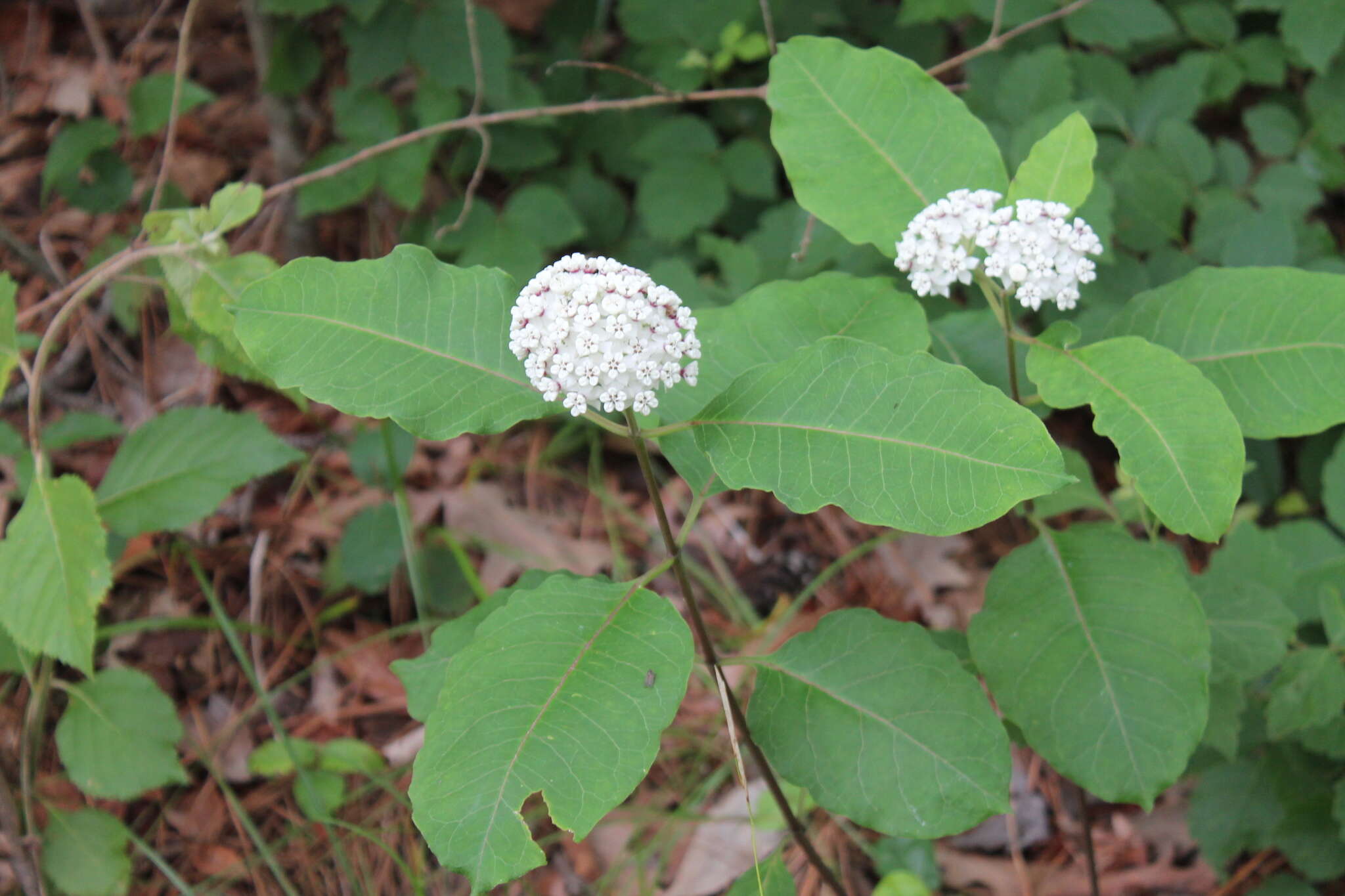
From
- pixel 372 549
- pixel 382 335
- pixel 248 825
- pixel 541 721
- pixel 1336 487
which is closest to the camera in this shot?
pixel 541 721

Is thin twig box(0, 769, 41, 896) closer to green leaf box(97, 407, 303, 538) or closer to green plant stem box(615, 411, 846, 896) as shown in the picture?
green leaf box(97, 407, 303, 538)

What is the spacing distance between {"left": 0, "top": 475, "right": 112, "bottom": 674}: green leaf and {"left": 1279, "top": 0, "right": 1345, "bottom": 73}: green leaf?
9.65 feet

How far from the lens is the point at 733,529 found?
2746 millimetres

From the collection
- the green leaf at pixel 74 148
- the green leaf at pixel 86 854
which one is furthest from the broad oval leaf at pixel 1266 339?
the green leaf at pixel 74 148

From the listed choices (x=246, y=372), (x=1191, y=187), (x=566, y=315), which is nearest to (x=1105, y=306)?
(x=1191, y=187)

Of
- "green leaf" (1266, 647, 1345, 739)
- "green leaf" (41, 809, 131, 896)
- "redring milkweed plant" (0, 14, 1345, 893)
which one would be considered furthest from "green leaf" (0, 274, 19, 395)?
"green leaf" (1266, 647, 1345, 739)

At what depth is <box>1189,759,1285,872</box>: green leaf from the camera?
1.94 metres

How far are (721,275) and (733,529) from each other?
2.48 feet

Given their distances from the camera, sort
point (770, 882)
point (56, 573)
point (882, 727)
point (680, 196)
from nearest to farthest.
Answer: point (882, 727) → point (770, 882) → point (56, 573) → point (680, 196)

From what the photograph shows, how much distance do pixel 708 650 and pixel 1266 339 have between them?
0.92m

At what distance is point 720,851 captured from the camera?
7.05 ft

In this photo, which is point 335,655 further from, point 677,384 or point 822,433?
point 822,433

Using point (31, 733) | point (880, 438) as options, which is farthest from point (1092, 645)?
point (31, 733)

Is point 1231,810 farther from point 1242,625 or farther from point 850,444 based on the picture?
point 850,444
